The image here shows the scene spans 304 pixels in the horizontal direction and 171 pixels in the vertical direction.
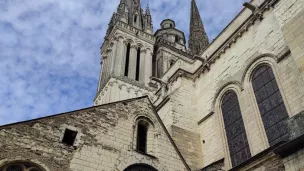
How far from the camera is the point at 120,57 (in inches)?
935

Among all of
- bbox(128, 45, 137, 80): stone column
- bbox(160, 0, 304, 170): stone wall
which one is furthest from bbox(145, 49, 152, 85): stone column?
bbox(160, 0, 304, 170): stone wall

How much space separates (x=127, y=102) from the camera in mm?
7797

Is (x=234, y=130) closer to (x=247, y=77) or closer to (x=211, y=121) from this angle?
(x=211, y=121)

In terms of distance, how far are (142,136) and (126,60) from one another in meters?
17.5

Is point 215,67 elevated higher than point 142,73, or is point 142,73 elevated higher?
point 142,73

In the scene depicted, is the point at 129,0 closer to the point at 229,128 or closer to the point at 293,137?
the point at 229,128

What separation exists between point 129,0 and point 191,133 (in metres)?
24.2

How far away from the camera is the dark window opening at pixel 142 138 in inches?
290

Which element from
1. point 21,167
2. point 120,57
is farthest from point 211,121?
point 120,57

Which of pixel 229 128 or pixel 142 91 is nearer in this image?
pixel 229 128

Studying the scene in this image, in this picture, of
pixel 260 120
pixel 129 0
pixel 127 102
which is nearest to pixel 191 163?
pixel 260 120

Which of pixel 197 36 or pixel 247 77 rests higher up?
pixel 197 36

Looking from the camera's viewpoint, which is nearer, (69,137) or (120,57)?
(69,137)

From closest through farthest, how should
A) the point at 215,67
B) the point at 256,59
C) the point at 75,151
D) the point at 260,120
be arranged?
the point at 75,151 → the point at 260,120 → the point at 256,59 → the point at 215,67
